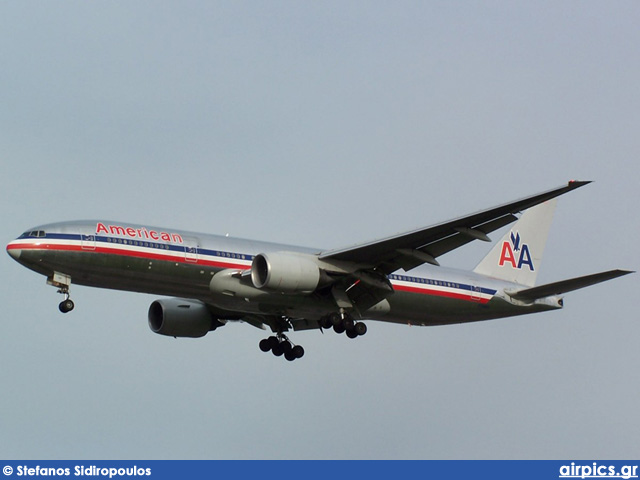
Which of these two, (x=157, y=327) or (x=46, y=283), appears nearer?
(x=46, y=283)

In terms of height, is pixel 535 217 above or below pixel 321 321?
above

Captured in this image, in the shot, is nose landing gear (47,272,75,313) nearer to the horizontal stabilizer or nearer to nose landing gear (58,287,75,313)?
nose landing gear (58,287,75,313)

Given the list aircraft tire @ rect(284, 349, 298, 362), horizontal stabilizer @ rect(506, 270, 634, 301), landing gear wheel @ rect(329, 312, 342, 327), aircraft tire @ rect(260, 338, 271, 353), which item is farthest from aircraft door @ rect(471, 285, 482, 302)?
aircraft tire @ rect(260, 338, 271, 353)

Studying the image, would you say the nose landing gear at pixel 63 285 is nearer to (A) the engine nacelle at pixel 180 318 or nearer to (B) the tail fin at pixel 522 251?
(A) the engine nacelle at pixel 180 318

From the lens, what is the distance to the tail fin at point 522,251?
156 ft

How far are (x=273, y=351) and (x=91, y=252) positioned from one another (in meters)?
11.1

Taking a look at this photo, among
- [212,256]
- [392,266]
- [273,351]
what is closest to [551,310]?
[392,266]

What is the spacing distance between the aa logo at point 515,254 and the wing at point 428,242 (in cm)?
849

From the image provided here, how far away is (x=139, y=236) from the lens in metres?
38.7

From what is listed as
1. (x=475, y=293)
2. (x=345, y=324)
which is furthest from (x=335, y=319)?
(x=475, y=293)

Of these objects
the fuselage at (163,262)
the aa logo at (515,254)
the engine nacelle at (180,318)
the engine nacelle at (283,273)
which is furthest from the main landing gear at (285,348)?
the aa logo at (515,254)

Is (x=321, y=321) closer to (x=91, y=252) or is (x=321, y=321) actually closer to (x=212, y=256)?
(x=212, y=256)

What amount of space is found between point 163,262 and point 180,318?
7343mm

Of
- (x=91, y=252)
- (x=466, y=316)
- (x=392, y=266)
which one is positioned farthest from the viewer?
(x=466, y=316)
